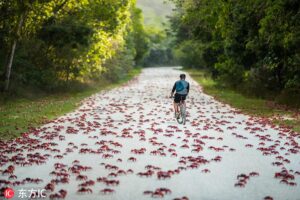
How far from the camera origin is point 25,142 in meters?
12.0

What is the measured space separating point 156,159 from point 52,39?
1816 centimetres

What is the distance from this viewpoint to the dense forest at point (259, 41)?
19094mm

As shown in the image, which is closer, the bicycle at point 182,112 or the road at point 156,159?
the road at point 156,159

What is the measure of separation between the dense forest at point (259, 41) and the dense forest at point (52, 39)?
223 inches

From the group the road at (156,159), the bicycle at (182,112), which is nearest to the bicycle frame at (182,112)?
the bicycle at (182,112)

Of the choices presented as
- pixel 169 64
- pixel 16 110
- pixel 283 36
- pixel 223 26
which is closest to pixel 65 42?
pixel 16 110

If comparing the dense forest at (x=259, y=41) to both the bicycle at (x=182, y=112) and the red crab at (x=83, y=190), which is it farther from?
the red crab at (x=83, y=190)

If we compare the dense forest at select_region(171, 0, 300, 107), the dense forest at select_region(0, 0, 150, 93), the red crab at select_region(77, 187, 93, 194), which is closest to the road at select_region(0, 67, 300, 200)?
the red crab at select_region(77, 187, 93, 194)

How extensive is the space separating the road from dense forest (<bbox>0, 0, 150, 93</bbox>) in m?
10.3

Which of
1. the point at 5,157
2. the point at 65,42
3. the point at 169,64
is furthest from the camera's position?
the point at 169,64

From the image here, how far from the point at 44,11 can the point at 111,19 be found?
5.34 m

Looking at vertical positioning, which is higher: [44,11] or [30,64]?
Result: [44,11]

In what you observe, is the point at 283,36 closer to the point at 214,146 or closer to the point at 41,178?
the point at 214,146

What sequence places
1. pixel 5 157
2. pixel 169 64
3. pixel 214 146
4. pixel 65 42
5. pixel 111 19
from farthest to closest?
pixel 169 64 < pixel 111 19 < pixel 65 42 < pixel 214 146 < pixel 5 157
